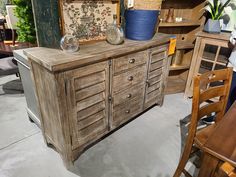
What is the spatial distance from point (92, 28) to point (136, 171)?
132 centimetres

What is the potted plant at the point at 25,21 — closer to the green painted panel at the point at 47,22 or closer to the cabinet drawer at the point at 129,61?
the green painted panel at the point at 47,22

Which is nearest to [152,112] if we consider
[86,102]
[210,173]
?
[86,102]

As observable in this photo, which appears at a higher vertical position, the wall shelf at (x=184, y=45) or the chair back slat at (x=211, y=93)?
the wall shelf at (x=184, y=45)

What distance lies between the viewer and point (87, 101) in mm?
1505

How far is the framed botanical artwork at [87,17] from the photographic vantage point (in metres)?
1.47

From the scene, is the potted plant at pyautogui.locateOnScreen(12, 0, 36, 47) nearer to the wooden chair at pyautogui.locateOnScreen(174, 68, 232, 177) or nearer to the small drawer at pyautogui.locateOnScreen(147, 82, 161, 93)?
the small drawer at pyautogui.locateOnScreen(147, 82, 161, 93)

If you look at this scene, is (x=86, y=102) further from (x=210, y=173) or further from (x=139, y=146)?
(x=210, y=173)

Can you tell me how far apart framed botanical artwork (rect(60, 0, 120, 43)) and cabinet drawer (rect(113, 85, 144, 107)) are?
0.57 meters

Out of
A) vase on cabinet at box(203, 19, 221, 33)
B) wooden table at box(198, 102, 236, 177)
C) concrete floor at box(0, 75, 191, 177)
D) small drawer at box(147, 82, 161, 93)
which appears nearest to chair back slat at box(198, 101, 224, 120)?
wooden table at box(198, 102, 236, 177)

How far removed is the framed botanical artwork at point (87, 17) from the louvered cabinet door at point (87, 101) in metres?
0.37

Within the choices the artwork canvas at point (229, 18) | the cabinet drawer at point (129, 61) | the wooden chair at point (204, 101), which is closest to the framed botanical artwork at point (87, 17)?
the cabinet drawer at point (129, 61)

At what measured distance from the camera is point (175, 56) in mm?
2740

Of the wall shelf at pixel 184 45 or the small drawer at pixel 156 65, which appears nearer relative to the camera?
the small drawer at pixel 156 65

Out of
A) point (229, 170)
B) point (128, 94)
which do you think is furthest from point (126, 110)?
point (229, 170)
